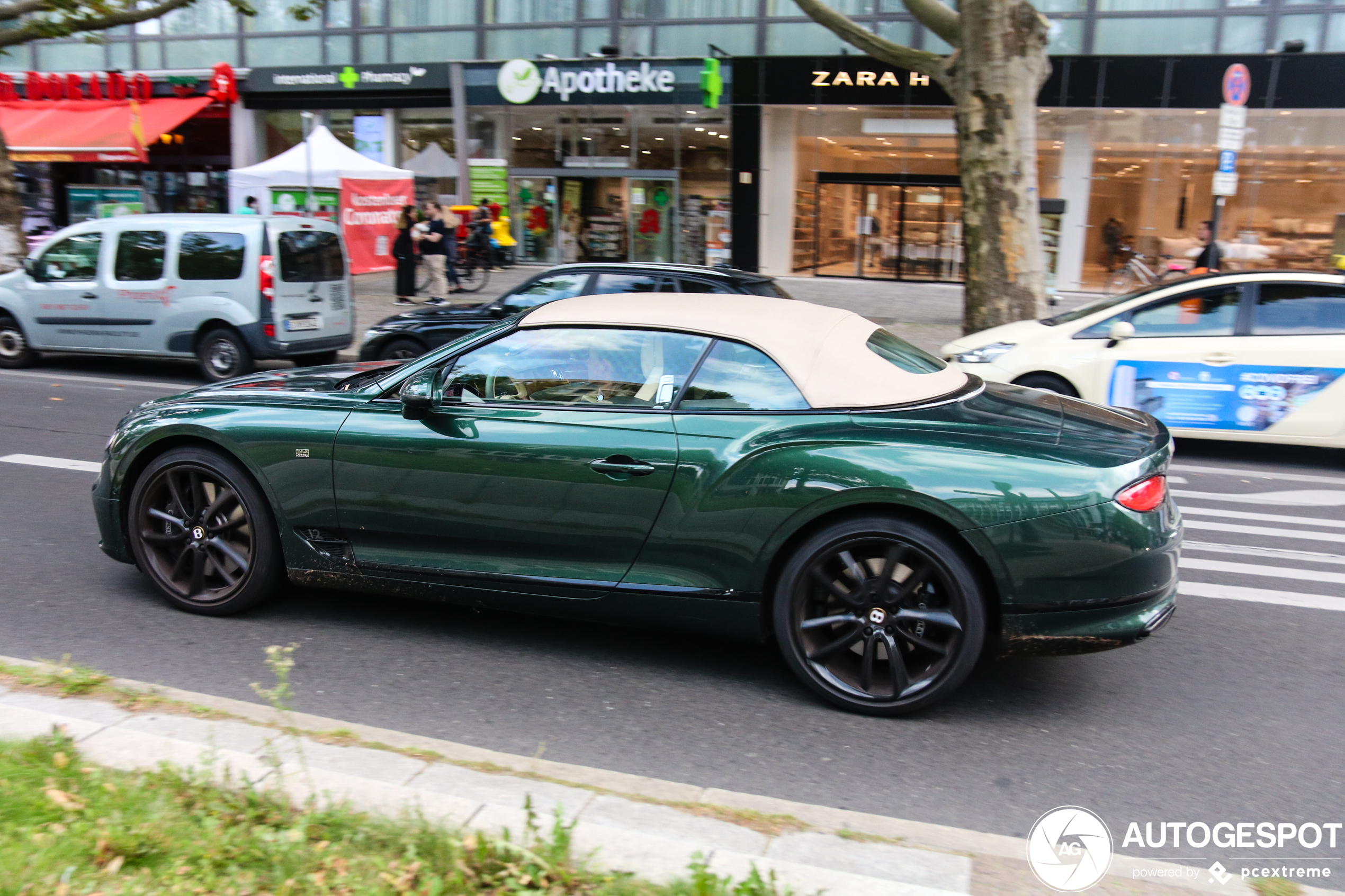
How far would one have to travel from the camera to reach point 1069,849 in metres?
3.13

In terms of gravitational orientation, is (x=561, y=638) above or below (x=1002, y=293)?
below

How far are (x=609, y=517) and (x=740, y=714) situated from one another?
0.91 m

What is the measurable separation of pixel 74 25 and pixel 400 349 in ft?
44.0

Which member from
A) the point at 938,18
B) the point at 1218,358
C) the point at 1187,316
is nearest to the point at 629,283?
the point at 1187,316

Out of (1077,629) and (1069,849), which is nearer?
(1069,849)

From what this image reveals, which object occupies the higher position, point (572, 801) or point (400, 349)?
point (400, 349)

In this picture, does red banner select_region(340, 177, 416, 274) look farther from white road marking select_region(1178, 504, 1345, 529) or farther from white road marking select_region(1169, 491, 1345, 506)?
white road marking select_region(1178, 504, 1345, 529)

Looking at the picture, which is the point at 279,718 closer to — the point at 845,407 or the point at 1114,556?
the point at 845,407

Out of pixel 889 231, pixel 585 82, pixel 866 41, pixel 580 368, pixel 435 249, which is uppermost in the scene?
pixel 585 82

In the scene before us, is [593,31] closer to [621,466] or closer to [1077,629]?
[621,466]

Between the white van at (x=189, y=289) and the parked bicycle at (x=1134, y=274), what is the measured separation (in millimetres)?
16373

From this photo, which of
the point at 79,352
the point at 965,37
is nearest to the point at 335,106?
the point at 79,352

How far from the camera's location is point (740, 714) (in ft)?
13.4

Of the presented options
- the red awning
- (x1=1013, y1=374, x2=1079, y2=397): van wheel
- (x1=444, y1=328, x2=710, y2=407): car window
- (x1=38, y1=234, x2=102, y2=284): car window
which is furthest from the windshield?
the red awning
